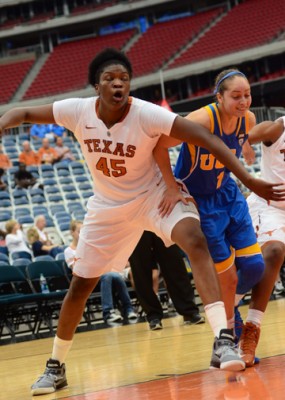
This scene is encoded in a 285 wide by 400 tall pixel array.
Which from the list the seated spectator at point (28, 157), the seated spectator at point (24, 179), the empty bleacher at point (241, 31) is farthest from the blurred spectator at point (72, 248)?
the empty bleacher at point (241, 31)

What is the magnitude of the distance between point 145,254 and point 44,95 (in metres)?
26.9

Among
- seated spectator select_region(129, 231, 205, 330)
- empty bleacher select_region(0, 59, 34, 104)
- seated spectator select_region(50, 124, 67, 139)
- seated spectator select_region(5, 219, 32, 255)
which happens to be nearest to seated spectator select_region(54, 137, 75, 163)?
seated spectator select_region(50, 124, 67, 139)

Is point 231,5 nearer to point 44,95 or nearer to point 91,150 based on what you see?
point 44,95

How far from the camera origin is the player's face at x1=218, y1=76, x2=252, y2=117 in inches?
194

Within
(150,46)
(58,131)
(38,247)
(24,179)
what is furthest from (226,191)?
(150,46)

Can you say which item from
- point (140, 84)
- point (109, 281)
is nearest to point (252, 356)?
point (109, 281)

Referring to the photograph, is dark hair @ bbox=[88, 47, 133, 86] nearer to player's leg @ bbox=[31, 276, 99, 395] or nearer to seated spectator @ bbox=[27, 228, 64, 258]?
player's leg @ bbox=[31, 276, 99, 395]

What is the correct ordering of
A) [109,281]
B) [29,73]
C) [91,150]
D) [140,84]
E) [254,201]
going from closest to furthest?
[91,150]
[254,201]
[109,281]
[140,84]
[29,73]

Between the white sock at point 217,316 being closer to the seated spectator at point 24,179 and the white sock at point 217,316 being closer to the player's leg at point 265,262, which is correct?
the player's leg at point 265,262

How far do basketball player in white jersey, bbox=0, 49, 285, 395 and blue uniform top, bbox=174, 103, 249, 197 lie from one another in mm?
238

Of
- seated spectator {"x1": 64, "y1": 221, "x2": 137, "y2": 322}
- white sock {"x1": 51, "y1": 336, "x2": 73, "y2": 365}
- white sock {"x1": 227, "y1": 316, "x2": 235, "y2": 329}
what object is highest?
white sock {"x1": 51, "y1": 336, "x2": 73, "y2": 365}

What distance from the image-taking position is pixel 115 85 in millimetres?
4695

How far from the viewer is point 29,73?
127 feet

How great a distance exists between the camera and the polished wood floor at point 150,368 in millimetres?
4059
